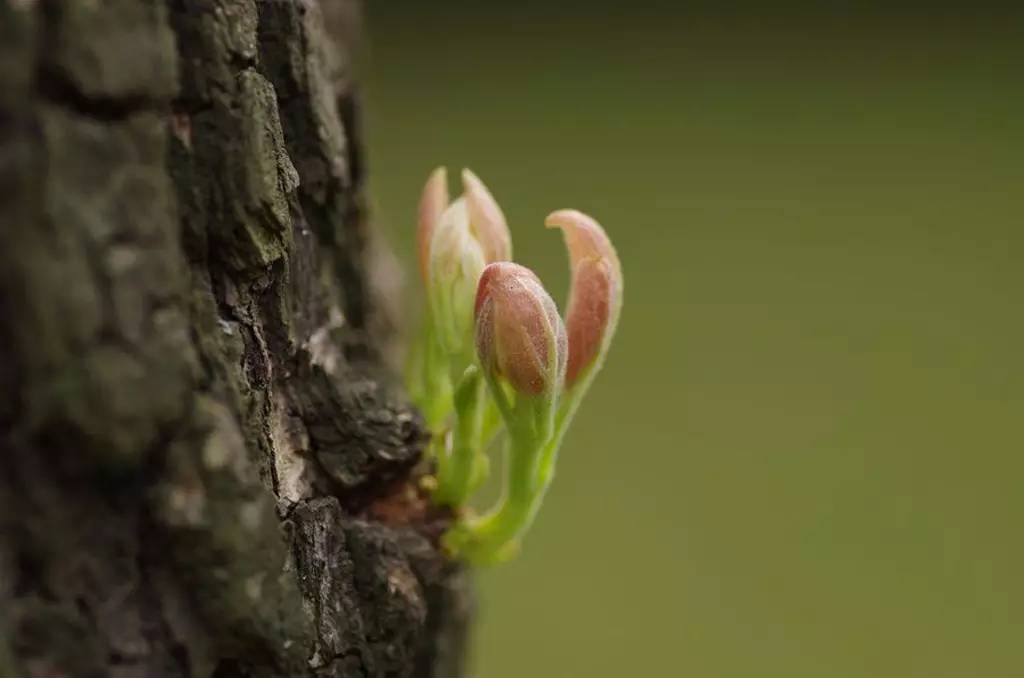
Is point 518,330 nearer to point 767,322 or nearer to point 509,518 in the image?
point 509,518

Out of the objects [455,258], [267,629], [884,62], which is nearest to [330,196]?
[455,258]

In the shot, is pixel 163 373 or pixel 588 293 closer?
pixel 163 373

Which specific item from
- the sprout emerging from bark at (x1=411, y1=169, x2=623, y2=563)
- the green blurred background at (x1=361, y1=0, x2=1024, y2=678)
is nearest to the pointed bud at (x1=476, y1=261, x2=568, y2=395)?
the sprout emerging from bark at (x1=411, y1=169, x2=623, y2=563)

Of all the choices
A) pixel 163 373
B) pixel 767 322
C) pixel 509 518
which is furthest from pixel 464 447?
pixel 767 322

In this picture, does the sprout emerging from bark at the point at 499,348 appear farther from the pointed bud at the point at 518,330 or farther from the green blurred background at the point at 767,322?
the green blurred background at the point at 767,322

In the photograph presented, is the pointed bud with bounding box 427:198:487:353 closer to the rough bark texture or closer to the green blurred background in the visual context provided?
the rough bark texture
